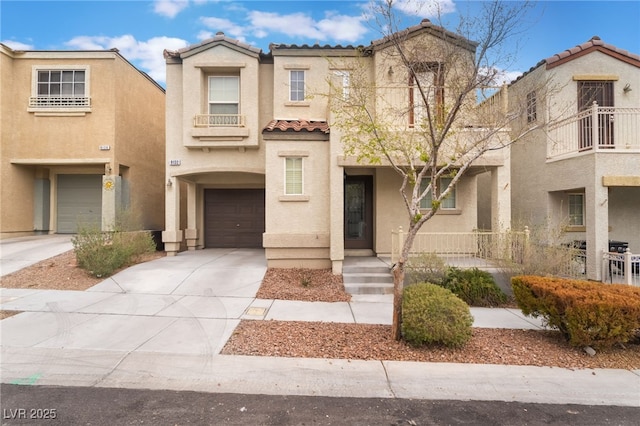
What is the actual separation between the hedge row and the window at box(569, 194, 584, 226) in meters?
7.29

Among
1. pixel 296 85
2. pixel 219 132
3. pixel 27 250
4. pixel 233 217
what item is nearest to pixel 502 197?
pixel 296 85

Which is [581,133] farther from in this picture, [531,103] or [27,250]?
[27,250]

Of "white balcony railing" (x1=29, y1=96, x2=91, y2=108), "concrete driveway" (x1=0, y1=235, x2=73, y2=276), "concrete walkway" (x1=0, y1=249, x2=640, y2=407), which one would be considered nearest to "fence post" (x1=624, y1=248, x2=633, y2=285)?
"concrete walkway" (x1=0, y1=249, x2=640, y2=407)

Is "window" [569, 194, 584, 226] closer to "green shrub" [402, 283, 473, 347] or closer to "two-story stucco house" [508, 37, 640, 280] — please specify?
"two-story stucco house" [508, 37, 640, 280]

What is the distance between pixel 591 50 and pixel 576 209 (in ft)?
18.0

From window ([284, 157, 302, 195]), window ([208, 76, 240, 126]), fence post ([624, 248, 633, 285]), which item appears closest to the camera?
fence post ([624, 248, 633, 285])

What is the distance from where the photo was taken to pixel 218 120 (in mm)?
11836

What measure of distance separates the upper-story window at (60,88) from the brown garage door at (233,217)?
6.13 m

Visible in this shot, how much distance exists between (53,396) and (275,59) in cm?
1108

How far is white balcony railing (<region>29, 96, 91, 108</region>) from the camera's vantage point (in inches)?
522

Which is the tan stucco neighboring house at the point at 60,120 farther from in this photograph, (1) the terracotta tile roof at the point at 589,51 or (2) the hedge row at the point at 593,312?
(1) the terracotta tile roof at the point at 589,51

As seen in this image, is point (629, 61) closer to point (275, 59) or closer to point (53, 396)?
point (275, 59)

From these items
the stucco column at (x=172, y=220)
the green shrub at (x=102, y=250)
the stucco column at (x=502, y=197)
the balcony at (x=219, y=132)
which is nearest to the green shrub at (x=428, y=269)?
the stucco column at (x=502, y=197)

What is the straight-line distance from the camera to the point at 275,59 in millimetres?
11828
